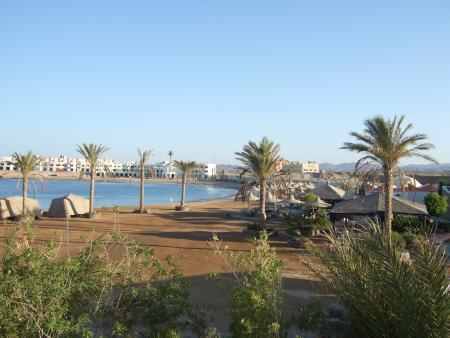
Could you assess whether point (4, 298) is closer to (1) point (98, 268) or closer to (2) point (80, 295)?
(2) point (80, 295)

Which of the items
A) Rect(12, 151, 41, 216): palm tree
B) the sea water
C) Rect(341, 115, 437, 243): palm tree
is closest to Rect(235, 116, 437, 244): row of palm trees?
Rect(341, 115, 437, 243): palm tree

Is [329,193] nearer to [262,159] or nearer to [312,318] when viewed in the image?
[262,159]

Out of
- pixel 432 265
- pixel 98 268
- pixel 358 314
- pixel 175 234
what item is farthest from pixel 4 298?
pixel 175 234

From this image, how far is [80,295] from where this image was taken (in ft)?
19.4

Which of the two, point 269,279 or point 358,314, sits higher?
point 269,279

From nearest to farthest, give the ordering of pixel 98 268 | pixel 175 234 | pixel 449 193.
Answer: pixel 98 268 < pixel 175 234 < pixel 449 193

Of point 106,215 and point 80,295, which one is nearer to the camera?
point 80,295

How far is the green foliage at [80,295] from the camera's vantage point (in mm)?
5125

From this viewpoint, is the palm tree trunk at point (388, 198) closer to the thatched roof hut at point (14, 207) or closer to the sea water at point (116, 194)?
the thatched roof hut at point (14, 207)

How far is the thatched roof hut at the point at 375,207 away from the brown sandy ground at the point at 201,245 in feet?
11.8

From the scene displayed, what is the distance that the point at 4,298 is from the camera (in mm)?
5035

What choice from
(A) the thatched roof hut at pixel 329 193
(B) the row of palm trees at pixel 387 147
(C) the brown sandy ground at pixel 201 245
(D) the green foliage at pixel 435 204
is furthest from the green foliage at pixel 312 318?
(A) the thatched roof hut at pixel 329 193

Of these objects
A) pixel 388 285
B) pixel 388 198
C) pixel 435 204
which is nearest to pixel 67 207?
pixel 388 198

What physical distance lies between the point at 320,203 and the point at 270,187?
153 inches
